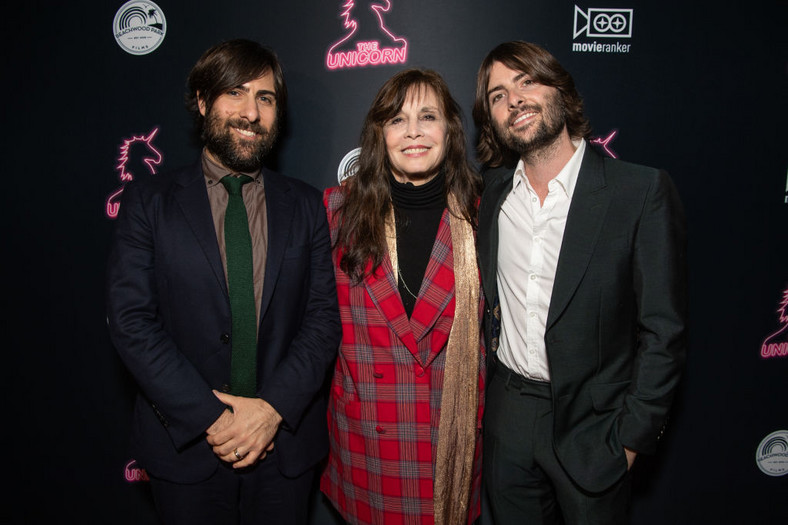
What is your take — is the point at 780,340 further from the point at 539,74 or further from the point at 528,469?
the point at 539,74

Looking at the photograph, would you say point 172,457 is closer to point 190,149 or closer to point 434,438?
point 434,438

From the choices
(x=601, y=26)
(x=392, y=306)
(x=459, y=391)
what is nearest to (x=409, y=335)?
(x=392, y=306)

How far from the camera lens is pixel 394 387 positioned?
179 centimetres

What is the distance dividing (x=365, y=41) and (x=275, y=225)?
43.6 inches

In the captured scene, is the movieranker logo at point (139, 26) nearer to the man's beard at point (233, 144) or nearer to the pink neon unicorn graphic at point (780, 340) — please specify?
the man's beard at point (233, 144)

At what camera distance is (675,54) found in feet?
7.63

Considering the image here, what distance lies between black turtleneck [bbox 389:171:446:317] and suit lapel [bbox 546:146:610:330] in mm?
522

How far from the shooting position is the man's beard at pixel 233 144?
67.6 inches

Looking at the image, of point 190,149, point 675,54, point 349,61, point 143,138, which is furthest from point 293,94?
point 675,54

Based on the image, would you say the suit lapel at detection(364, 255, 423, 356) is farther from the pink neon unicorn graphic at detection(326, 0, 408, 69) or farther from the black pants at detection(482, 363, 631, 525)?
the pink neon unicorn graphic at detection(326, 0, 408, 69)

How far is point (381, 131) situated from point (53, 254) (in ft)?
5.79

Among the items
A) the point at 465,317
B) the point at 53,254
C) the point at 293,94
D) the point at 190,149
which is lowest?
the point at 465,317

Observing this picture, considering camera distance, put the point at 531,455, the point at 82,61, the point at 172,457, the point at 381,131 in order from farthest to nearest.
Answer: the point at 82,61, the point at 381,131, the point at 531,455, the point at 172,457

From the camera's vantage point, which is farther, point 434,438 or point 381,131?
point 381,131
